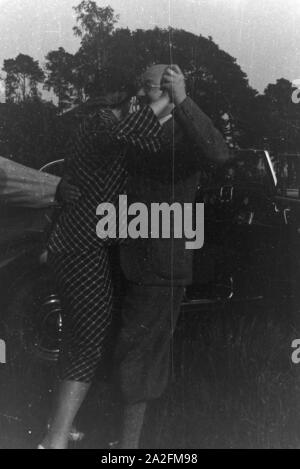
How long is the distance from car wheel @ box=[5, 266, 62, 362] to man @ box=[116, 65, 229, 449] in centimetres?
80

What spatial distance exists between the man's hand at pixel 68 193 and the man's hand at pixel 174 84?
521 mm

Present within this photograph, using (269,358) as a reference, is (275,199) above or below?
above

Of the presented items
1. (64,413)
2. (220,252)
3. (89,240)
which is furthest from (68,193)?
(64,413)

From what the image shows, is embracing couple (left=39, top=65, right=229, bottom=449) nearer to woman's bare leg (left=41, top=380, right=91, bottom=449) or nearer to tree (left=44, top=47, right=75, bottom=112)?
woman's bare leg (left=41, top=380, right=91, bottom=449)

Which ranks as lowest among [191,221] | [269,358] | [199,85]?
[269,358]

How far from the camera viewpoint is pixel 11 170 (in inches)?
127

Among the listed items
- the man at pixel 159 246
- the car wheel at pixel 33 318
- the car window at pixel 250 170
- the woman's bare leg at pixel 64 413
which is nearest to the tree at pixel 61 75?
the man at pixel 159 246

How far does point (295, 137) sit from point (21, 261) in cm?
144

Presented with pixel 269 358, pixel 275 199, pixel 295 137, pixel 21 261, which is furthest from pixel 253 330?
pixel 21 261

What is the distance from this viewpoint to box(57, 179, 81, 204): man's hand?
9.58 ft

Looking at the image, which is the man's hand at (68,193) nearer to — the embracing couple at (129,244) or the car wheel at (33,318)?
the embracing couple at (129,244)

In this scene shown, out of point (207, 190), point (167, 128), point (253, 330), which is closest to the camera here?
point (167, 128)

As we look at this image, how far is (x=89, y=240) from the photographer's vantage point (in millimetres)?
2926

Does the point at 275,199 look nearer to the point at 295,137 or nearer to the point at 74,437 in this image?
the point at 295,137
